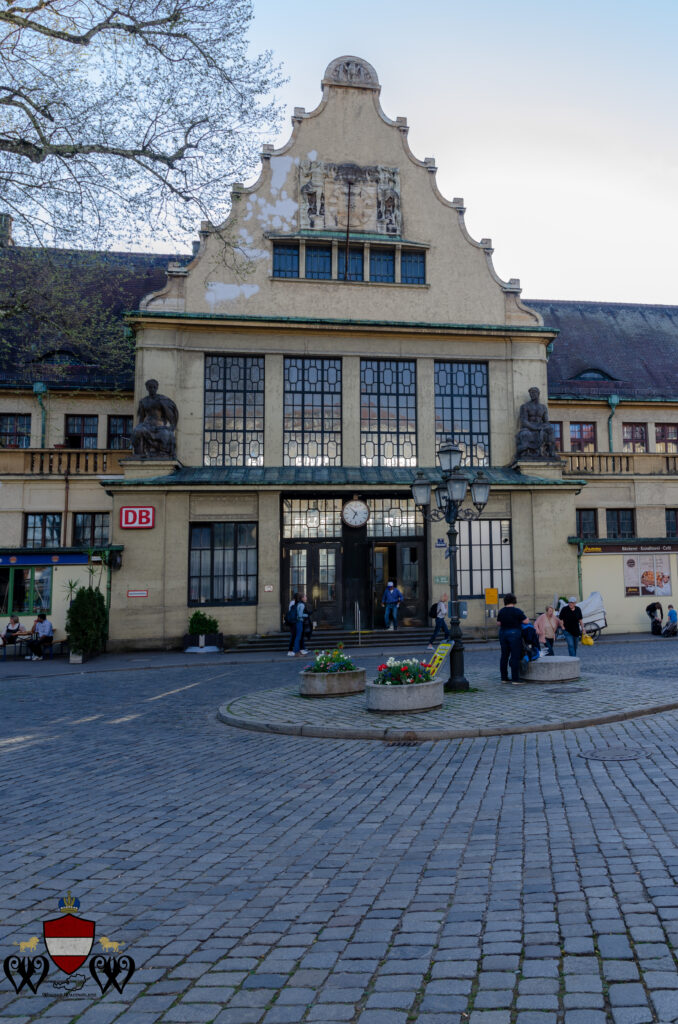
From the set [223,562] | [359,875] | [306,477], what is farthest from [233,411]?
[359,875]

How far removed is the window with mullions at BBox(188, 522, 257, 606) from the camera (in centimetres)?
2588

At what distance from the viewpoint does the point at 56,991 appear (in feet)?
11.7

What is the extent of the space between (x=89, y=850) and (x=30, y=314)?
40.4ft

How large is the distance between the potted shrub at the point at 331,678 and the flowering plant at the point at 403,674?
1.94 meters

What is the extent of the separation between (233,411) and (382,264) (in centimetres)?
860

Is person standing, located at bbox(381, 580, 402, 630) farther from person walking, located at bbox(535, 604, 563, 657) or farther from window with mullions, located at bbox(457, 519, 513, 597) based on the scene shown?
person walking, located at bbox(535, 604, 563, 657)

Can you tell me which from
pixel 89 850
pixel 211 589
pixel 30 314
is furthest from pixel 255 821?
pixel 211 589

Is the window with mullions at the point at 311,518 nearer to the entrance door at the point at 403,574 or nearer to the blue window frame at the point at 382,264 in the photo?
the entrance door at the point at 403,574

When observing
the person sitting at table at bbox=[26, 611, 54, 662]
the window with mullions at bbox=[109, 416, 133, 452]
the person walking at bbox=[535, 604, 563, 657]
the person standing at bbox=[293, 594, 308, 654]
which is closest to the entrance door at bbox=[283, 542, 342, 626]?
the person standing at bbox=[293, 594, 308, 654]

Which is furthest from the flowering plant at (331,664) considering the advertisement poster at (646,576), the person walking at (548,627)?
the advertisement poster at (646,576)

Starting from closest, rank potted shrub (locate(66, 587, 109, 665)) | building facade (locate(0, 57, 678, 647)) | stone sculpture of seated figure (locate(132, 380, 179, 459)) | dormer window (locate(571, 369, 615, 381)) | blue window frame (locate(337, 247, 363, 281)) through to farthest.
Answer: potted shrub (locate(66, 587, 109, 665)) → stone sculpture of seated figure (locate(132, 380, 179, 459)) → building facade (locate(0, 57, 678, 647)) → blue window frame (locate(337, 247, 363, 281)) → dormer window (locate(571, 369, 615, 381))

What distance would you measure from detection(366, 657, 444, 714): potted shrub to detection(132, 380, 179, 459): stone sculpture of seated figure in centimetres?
1570

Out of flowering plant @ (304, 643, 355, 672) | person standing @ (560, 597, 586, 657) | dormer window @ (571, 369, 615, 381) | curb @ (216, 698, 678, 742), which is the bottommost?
curb @ (216, 698, 678, 742)

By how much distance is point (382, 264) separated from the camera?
28.6 m
